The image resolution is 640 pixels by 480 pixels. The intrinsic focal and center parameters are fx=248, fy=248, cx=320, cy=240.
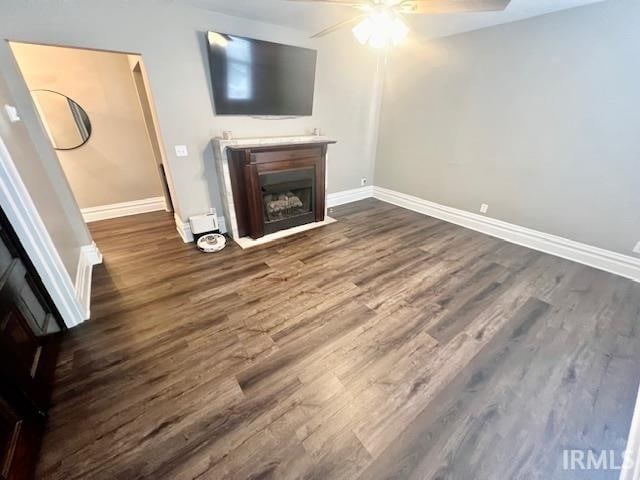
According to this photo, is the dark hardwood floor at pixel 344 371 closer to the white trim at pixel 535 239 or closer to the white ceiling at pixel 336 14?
the white trim at pixel 535 239

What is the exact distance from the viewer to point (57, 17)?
6.15 feet

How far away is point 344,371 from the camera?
1.49 metres

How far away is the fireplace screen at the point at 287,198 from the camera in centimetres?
305

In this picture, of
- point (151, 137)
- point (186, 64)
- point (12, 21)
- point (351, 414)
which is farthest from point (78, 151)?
point (351, 414)

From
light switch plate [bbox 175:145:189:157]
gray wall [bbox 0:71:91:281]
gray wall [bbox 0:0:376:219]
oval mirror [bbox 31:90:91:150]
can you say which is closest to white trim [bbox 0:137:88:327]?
gray wall [bbox 0:71:91:281]

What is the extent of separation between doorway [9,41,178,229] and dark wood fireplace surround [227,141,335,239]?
0.88m

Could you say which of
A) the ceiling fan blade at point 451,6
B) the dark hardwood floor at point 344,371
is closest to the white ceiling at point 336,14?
the ceiling fan blade at point 451,6

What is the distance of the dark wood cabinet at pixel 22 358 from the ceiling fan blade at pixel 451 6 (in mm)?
2693

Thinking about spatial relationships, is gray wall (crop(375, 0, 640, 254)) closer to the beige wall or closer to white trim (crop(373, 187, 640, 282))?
white trim (crop(373, 187, 640, 282))

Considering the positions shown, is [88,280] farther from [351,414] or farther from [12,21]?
[351,414]

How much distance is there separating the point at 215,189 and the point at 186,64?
1250 millimetres

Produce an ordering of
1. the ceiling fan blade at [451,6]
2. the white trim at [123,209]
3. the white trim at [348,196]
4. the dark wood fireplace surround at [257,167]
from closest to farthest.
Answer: the ceiling fan blade at [451,6], the dark wood fireplace surround at [257,167], the white trim at [123,209], the white trim at [348,196]

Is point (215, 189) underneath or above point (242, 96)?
underneath

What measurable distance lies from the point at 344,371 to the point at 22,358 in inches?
64.6
